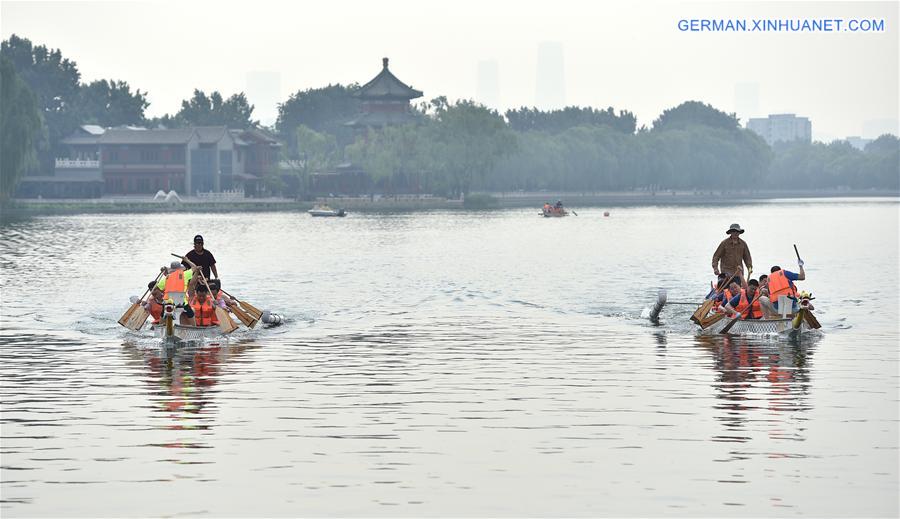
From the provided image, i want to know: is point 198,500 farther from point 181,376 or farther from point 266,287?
point 266,287

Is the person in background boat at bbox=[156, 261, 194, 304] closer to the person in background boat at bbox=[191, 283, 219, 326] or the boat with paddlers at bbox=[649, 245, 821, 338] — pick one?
the person in background boat at bbox=[191, 283, 219, 326]

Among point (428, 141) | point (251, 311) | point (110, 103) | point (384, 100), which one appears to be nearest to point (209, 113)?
point (110, 103)

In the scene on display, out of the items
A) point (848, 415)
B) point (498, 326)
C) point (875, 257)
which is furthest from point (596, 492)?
point (875, 257)

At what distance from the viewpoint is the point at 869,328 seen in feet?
94.3

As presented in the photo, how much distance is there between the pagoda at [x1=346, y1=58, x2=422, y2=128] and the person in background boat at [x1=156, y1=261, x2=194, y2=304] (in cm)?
11143

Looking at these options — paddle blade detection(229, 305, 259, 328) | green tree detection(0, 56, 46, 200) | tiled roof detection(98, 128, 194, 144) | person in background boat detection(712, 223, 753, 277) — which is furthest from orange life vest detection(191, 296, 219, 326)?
tiled roof detection(98, 128, 194, 144)

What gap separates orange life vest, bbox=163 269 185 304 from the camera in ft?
76.1

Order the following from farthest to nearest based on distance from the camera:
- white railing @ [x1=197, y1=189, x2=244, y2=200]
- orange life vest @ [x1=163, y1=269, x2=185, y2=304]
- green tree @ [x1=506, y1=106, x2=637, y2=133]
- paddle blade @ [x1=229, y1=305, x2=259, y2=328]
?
green tree @ [x1=506, y1=106, x2=637, y2=133], white railing @ [x1=197, y1=189, x2=244, y2=200], paddle blade @ [x1=229, y1=305, x2=259, y2=328], orange life vest @ [x1=163, y1=269, x2=185, y2=304]

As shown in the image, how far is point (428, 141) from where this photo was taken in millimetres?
121250

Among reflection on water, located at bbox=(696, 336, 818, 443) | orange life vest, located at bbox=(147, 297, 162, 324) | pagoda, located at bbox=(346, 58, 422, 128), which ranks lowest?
reflection on water, located at bbox=(696, 336, 818, 443)

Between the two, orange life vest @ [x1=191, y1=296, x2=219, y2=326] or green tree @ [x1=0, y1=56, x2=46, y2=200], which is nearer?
orange life vest @ [x1=191, y1=296, x2=219, y2=326]

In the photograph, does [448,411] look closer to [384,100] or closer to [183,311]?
[183,311]

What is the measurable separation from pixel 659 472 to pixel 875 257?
171 feet

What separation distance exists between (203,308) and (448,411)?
892cm
